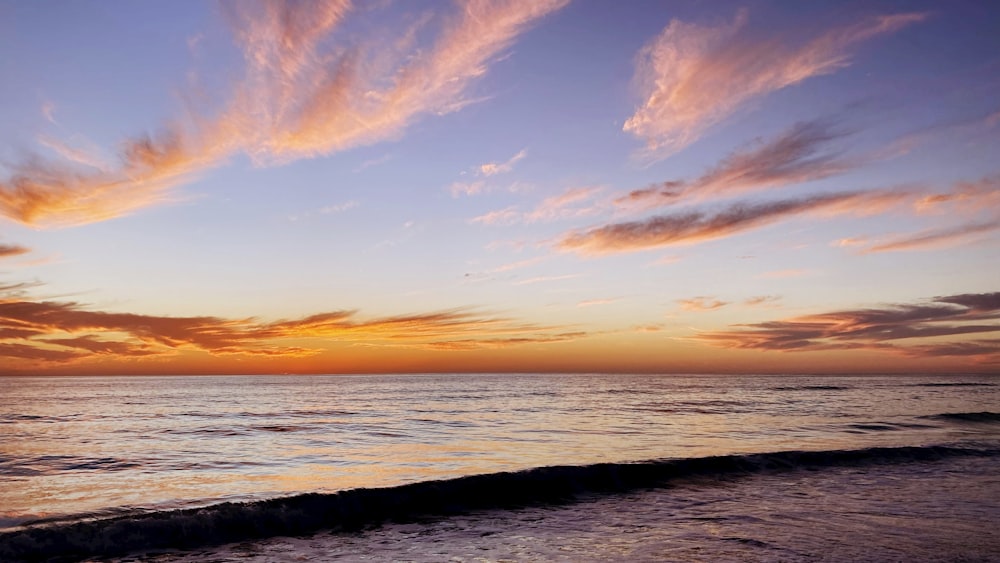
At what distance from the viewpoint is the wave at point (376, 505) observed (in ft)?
39.0

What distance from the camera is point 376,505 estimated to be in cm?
1520

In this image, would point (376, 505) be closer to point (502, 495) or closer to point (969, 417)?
point (502, 495)

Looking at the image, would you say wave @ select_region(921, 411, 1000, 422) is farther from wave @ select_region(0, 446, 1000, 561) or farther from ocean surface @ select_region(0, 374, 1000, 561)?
wave @ select_region(0, 446, 1000, 561)

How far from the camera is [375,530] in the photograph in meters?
12.9

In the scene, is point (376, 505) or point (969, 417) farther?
point (969, 417)

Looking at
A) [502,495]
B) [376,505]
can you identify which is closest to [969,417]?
[502,495]

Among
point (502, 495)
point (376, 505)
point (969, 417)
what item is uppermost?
point (376, 505)

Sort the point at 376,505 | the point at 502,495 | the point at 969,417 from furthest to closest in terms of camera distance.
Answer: the point at 969,417 < the point at 502,495 < the point at 376,505

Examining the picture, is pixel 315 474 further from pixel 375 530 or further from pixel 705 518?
pixel 705 518

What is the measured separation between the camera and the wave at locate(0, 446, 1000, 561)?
1189 cm

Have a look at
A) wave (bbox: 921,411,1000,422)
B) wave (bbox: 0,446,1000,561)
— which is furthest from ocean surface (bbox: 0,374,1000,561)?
wave (bbox: 921,411,1000,422)

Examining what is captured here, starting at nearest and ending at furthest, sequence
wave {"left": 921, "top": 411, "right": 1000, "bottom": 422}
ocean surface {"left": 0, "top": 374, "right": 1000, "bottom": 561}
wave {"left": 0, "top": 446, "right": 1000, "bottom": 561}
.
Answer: ocean surface {"left": 0, "top": 374, "right": 1000, "bottom": 561}, wave {"left": 0, "top": 446, "right": 1000, "bottom": 561}, wave {"left": 921, "top": 411, "right": 1000, "bottom": 422}

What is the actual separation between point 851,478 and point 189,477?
2098 centimetres

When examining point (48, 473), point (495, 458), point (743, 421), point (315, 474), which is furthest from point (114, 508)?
point (743, 421)
